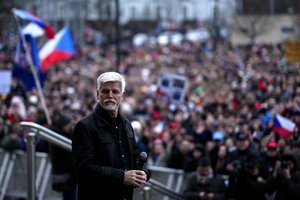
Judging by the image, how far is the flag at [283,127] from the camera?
11.7 metres

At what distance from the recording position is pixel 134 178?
5.79 m

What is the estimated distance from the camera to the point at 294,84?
20172 mm

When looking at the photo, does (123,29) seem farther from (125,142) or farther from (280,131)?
(125,142)

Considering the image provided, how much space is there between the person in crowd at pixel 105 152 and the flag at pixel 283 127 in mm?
6083

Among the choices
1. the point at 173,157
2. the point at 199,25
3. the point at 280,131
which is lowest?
the point at 199,25

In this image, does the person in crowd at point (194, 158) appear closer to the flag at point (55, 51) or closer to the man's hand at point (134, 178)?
the flag at point (55, 51)

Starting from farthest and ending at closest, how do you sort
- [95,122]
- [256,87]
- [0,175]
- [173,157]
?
[256,87] < [173,157] < [0,175] < [95,122]

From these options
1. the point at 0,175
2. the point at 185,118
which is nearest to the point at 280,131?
the point at 0,175

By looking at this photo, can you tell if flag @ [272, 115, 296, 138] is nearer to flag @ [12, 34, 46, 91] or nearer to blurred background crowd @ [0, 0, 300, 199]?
blurred background crowd @ [0, 0, 300, 199]

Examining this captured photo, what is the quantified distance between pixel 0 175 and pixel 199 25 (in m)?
83.5

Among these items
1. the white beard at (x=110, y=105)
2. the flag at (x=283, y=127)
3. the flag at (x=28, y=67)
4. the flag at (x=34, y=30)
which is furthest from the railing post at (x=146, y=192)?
the flag at (x=34, y=30)

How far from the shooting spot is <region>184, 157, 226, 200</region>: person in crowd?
10.4 m

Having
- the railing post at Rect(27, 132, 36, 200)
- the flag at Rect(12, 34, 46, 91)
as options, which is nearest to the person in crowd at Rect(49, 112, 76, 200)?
the railing post at Rect(27, 132, 36, 200)

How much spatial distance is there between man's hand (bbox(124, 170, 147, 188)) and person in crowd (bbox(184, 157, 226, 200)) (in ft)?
15.2
